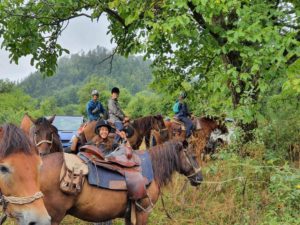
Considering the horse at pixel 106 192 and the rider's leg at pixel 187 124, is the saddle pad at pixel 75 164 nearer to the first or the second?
the horse at pixel 106 192

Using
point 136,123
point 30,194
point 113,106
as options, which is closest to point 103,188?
point 30,194

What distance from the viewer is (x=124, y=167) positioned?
507cm

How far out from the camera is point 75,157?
4.74m

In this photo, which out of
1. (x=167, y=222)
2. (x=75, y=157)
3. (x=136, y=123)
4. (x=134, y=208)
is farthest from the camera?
(x=136, y=123)

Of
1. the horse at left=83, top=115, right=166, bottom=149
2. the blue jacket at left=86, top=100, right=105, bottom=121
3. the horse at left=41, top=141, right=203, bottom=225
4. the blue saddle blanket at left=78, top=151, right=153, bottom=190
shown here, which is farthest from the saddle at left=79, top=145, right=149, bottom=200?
the horse at left=83, top=115, right=166, bottom=149

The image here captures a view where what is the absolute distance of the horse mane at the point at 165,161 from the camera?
5445 mm

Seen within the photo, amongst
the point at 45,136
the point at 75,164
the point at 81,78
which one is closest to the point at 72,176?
the point at 75,164

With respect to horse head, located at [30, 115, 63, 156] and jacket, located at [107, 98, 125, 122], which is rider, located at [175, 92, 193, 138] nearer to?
jacket, located at [107, 98, 125, 122]

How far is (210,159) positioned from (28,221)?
5.81m

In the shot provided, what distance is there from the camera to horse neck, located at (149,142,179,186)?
544 cm

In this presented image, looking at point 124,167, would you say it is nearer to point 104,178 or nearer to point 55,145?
point 104,178

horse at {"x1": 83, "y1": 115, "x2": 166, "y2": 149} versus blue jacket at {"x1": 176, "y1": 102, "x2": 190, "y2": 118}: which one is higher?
blue jacket at {"x1": 176, "y1": 102, "x2": 190, "y2": 118}

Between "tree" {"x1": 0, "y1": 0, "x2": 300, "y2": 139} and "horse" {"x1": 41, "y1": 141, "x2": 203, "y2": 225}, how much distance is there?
147 cm

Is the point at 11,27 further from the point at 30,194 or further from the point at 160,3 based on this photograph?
the point at 30,194
